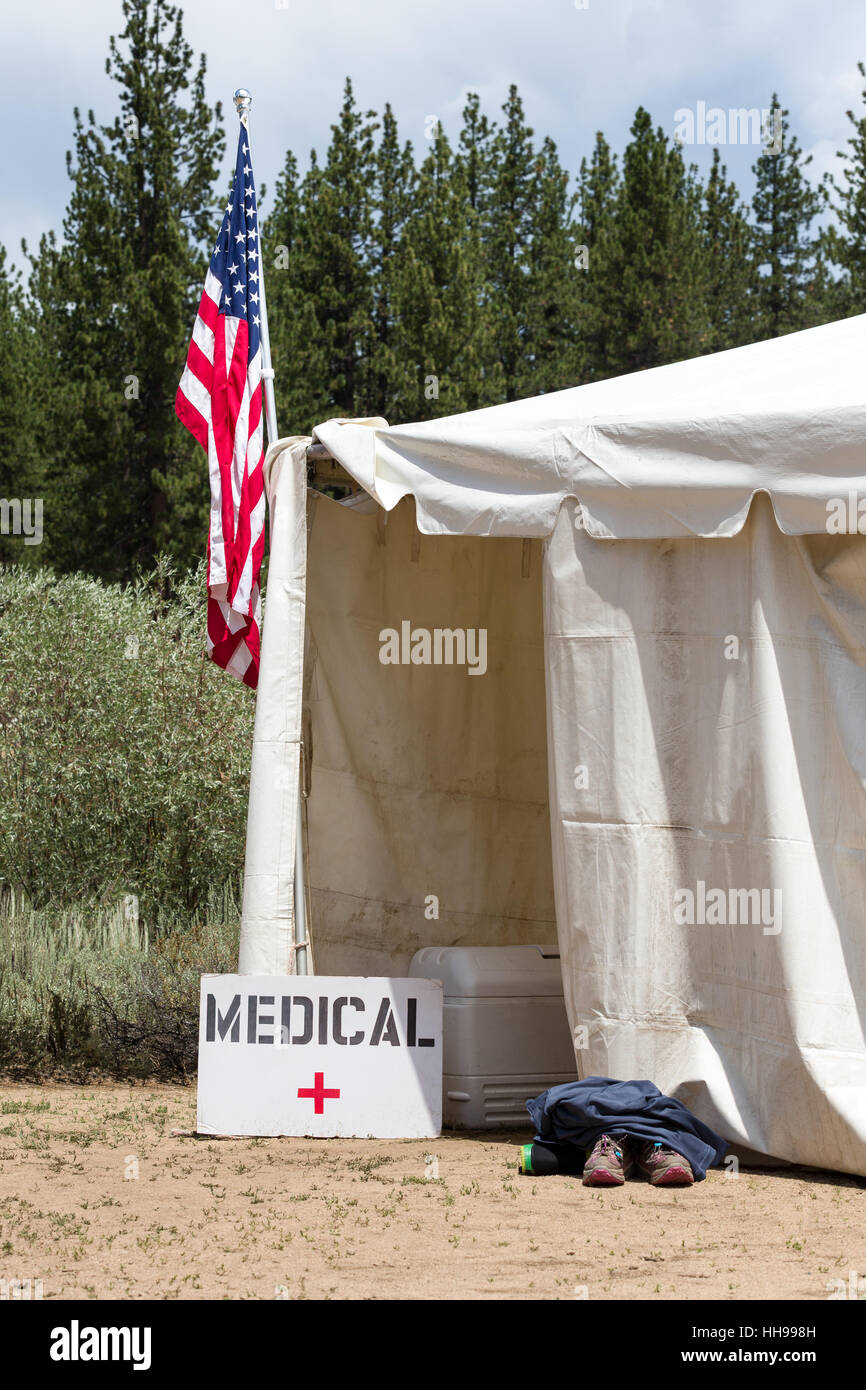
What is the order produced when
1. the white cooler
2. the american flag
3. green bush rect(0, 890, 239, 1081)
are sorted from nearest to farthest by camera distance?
the white cooler → the american flag → green bush rect(0, 890, 239, 1081)

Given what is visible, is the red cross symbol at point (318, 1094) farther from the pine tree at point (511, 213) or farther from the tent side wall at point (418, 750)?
the pine tree at point (511, 213)

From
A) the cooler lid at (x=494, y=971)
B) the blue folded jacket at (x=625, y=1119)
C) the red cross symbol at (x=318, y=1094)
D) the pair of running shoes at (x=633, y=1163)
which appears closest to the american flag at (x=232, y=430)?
the cooler lid at (x=494, y=971)

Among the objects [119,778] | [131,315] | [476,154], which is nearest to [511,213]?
[476,154]

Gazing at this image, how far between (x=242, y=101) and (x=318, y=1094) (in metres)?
4.65

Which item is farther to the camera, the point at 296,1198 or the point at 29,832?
the point at 29,832

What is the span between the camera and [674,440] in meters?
5.30

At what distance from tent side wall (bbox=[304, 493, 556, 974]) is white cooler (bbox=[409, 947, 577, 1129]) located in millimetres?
824

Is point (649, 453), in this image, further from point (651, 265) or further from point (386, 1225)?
point (651, 265)

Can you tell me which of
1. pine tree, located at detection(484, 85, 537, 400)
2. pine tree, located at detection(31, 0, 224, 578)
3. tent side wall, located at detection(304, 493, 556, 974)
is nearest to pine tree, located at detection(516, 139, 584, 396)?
pine tree, located at detection(484, 85, 537, 400)

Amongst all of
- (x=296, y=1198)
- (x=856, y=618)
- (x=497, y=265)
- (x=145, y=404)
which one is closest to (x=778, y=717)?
(x=856, y=618)

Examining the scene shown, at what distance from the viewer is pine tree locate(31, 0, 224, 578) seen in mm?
20609

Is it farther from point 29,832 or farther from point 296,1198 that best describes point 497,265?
point 296,1198

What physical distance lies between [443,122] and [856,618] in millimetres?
23362

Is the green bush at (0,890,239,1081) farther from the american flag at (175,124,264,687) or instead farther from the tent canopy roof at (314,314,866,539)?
the tent canopy roof at (314,314,866,539)
